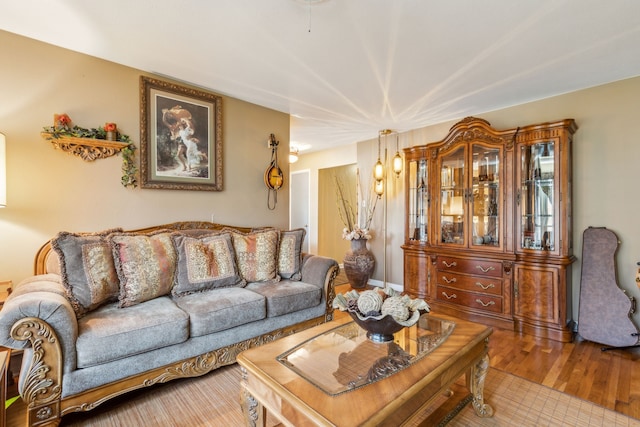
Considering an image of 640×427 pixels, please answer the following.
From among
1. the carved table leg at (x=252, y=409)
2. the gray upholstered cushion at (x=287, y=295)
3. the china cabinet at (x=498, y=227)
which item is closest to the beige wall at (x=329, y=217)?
the china cabinet at (x=498, y=227)

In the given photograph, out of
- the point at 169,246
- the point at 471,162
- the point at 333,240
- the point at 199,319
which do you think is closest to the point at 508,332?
the point at 471,162

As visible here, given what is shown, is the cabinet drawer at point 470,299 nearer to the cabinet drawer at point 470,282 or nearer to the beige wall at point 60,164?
the cabinet drawer at point 470,282

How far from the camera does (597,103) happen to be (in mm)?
2748

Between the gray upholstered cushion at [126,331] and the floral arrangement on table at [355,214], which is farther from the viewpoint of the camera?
the floral arrangement on table at [355,214]

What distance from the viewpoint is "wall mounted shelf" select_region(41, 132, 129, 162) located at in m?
2.20

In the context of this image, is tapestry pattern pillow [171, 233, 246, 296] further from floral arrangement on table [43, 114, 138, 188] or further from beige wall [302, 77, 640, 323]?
beige wall [302, 77, 640, 323]

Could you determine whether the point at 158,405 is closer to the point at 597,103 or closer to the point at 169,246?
the point at 169,246

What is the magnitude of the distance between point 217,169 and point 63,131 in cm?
121

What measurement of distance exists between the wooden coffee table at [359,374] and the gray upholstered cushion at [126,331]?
720 mm

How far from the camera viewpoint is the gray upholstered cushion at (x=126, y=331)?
157 centimetres

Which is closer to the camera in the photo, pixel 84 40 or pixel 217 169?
pixel 84 40

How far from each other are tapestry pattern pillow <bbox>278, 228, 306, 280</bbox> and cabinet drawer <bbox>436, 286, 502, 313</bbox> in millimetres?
1706

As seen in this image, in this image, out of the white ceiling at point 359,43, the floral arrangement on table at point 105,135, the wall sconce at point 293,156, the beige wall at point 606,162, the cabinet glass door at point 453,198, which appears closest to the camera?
the white ceiling at point 359,43

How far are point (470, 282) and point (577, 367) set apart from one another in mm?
1064
